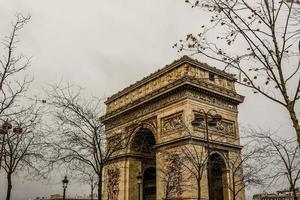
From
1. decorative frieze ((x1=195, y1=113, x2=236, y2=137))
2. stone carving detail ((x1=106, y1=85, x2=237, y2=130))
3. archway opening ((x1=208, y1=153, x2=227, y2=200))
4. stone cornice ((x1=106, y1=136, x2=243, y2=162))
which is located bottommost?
archway opening ((x1=208, y1=153, x2=227, y2=200))

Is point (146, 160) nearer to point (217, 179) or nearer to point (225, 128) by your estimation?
point (217, 179)

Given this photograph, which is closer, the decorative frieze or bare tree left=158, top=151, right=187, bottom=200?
bare tree left=158, top=151, right=187, bottom=200

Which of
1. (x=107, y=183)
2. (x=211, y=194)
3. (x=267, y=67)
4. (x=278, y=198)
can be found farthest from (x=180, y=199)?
(x=278, y=198)

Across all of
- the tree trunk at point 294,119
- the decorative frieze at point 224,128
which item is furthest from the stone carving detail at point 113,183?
the tree trunk at point 294,119

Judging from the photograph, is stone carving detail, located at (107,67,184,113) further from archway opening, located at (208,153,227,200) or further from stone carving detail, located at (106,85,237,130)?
archway opening, located at (208,153,227,200)

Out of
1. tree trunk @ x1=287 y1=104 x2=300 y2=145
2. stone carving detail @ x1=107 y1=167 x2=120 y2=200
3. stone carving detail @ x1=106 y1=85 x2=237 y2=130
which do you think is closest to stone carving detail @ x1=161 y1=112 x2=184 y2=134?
stone carving detail @ x1=106 y1=85 x2=237 y2=130

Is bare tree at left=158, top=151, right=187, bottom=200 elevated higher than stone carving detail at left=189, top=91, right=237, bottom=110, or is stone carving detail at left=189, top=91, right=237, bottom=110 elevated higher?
stone carving detail at left=189, top=91, right=237, bottom=110

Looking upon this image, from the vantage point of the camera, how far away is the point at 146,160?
32969 millimetres

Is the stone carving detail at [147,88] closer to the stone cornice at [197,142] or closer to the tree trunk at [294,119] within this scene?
the stone cornice at [197,142]

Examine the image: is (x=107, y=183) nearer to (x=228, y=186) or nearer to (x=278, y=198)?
(x=228, y=186)

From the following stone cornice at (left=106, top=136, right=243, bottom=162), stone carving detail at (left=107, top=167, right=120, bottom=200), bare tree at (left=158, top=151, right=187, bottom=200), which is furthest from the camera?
stone carving detail at (left=107, top=167, right=120, bottom=200)

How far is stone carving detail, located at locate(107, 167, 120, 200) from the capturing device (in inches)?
1264

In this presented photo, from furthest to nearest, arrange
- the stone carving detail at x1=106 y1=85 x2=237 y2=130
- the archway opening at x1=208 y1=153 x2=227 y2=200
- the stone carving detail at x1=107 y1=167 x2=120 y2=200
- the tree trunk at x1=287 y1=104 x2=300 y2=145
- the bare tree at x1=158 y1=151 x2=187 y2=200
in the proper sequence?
the stone carving detail at x1=107 y1=167 x2=120 y2=200 → the stone carving detail at x1=106 y1=85 x2=237 y2=130 → the archway opening at x1=208 y1=153 x2=227 y2=200 → the bare tree at x1=158 y1=151 x2=187 y2=200 → the tree trunk at x1=287 y1=104 x2=300 y2=145

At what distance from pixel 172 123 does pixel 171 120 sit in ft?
0.95
